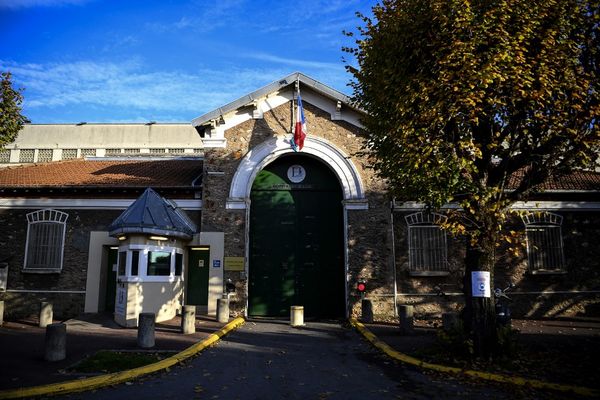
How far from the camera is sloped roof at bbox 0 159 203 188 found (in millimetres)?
16297

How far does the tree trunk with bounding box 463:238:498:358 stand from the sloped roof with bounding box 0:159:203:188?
34.0 feet

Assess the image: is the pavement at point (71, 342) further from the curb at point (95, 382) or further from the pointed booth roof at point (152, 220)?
the pointed booth roof at point (152, 220)

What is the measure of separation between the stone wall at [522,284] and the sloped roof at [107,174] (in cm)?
849

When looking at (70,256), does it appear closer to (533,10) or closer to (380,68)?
(380,68)

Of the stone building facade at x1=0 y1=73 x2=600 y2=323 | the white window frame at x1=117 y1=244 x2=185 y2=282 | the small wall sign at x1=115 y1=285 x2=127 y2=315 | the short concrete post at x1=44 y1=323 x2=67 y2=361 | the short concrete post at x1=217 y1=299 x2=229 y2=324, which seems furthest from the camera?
the stone building facade at x1=0 y1=73 x2=600 y2=323

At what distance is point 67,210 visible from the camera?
16109 mm

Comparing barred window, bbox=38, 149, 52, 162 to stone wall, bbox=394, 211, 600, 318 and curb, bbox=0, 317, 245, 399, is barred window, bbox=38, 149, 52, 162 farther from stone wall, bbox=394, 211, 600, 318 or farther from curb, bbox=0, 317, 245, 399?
curb, bbox=0, 317, 245, 399

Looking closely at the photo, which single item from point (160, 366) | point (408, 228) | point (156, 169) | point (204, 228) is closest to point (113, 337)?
point (160, 366)

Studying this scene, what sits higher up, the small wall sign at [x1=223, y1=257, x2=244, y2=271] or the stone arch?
the stone arch

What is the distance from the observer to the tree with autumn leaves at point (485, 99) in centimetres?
842

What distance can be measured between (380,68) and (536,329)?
28.6ft

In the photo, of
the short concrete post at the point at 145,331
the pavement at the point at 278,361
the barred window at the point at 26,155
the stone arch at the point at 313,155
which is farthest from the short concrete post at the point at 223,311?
the barred window at the point at 26,155

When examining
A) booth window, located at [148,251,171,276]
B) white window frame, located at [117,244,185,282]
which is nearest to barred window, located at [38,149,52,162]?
white window frame, located at [117,244,185,282]

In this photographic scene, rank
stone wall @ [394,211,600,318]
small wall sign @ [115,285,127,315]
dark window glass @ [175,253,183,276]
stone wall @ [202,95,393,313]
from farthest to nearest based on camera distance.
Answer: stone wall @ [394,211,600,318]
stone wall @ [202,95,393,313]
dark window glass @ [175,253,183,276]
small wall sign @ [115,285,127,315]
